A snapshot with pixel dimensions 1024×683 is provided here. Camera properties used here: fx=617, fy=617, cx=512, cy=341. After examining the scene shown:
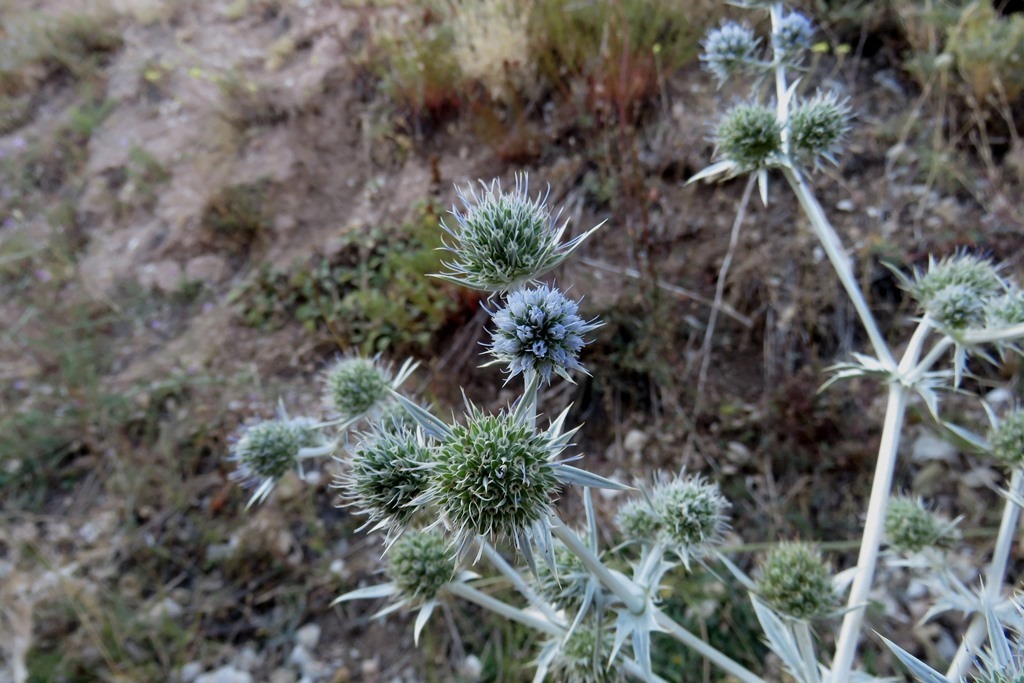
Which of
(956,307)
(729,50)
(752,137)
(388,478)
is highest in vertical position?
(729,50)

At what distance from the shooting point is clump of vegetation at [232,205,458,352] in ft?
12.5

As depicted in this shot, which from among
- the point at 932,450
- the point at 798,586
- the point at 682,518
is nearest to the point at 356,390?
the point at 682,518

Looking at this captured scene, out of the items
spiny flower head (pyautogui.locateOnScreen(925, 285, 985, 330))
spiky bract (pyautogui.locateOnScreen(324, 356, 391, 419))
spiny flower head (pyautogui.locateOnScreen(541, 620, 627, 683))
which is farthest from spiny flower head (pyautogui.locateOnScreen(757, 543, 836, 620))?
spiky bract (pyautogui.locateOnScreen(324, 356, 391, 419))

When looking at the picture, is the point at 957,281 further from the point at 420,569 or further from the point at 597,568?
the point at 420,569

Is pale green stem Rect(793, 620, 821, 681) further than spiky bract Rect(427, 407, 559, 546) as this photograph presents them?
Yes

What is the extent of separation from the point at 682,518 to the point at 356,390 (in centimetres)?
110

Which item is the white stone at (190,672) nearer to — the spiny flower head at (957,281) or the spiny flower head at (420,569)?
the spiny flower head at (420,569)

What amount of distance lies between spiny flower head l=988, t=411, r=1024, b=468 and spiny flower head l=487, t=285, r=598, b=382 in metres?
1.49

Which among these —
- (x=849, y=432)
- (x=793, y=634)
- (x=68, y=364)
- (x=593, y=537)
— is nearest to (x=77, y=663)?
(x=68, y=364)

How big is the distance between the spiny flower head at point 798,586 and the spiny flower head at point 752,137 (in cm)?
134

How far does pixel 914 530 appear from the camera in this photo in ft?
6.73

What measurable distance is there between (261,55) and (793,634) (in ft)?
21.8

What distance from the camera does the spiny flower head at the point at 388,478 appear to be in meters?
1.46

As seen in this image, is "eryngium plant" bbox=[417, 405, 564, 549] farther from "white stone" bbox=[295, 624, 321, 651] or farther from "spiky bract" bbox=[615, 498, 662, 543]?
"white stone" bbox=[295, 624, 321, 651]
